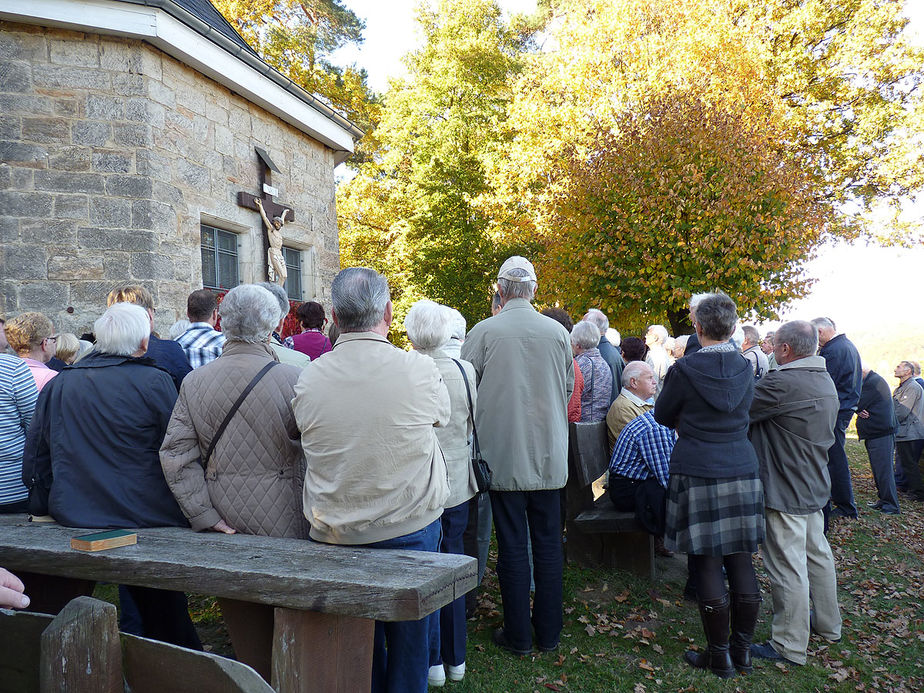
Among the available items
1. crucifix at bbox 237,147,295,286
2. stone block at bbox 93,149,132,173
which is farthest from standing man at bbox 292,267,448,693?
crucifix at bbox 237,147,295,286

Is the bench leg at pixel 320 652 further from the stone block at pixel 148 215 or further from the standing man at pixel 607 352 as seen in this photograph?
the stone block at pixel 148 215

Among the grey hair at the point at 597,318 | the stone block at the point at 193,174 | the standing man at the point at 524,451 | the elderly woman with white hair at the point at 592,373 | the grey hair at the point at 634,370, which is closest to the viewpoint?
the standing man at the point at 524,451

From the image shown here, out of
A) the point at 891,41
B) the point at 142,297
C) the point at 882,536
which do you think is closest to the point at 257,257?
the point at 142,297

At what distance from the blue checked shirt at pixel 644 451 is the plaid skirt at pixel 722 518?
684mm

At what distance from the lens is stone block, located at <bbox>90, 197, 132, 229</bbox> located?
6891 millimetres

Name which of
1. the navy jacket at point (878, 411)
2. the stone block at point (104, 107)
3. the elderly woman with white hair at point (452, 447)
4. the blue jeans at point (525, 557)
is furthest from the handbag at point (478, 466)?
the navy jacket at point (878, 411)

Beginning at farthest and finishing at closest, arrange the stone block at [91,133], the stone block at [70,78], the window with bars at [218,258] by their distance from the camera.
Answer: the window with bars at [218,258] → the stone block at [91,133] → the stone block at [70,78]

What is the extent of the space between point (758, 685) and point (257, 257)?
7.29 metres

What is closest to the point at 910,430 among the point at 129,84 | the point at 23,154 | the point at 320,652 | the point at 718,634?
the point at 718,634

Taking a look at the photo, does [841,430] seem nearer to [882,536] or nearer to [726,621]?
[882,536]

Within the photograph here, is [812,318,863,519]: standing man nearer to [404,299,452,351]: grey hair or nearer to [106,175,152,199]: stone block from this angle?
[404,299,452,351]: grey hair

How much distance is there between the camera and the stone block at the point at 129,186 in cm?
694

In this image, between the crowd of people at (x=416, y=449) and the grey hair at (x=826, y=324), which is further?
the grey hair at (x=826, y=324)

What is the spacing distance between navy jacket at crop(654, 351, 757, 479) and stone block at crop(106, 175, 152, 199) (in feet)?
18.8
